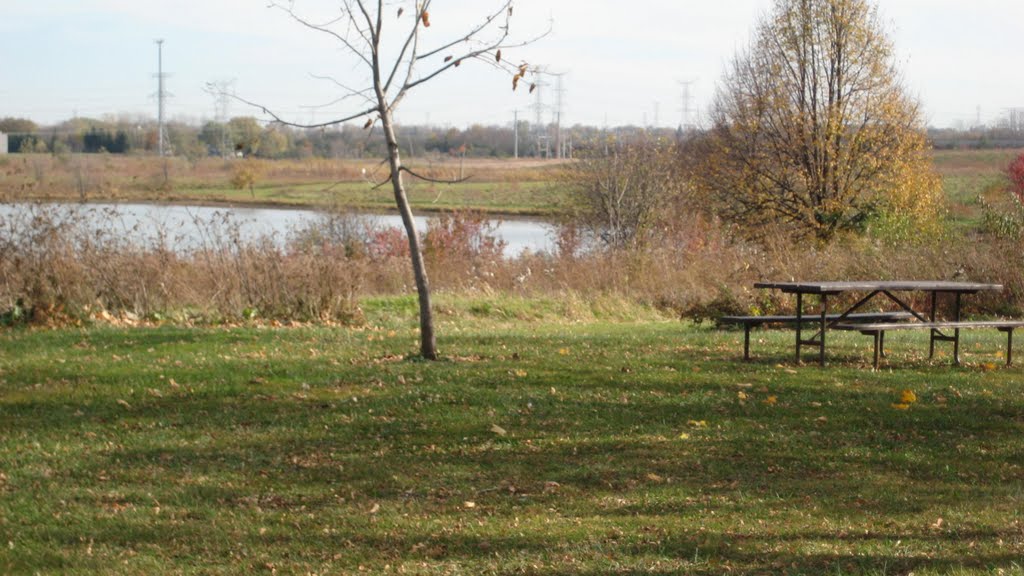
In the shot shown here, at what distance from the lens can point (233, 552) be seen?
5.46m

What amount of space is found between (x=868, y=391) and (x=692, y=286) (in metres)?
11.1

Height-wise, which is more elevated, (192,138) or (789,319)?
(192,138)

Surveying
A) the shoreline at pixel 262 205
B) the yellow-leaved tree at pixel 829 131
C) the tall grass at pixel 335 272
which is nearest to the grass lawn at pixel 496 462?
the tall grass at pixel 335 272

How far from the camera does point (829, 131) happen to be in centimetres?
2978

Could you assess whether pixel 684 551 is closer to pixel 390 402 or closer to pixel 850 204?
pixel 390 402

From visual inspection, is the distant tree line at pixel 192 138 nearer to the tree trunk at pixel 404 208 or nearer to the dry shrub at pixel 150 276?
the dry shrub at pixel 150 276

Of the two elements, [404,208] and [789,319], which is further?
[789,319]

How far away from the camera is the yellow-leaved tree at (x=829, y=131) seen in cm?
2955

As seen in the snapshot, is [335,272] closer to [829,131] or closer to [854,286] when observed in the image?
[854,286]

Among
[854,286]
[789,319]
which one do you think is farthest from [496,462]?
[789,319]

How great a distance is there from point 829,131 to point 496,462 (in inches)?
977

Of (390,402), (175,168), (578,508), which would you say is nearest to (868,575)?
(578,508)

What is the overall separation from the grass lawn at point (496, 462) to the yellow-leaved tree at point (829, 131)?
63.0 feet

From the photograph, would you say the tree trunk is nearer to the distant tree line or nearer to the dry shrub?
the dry shrub
